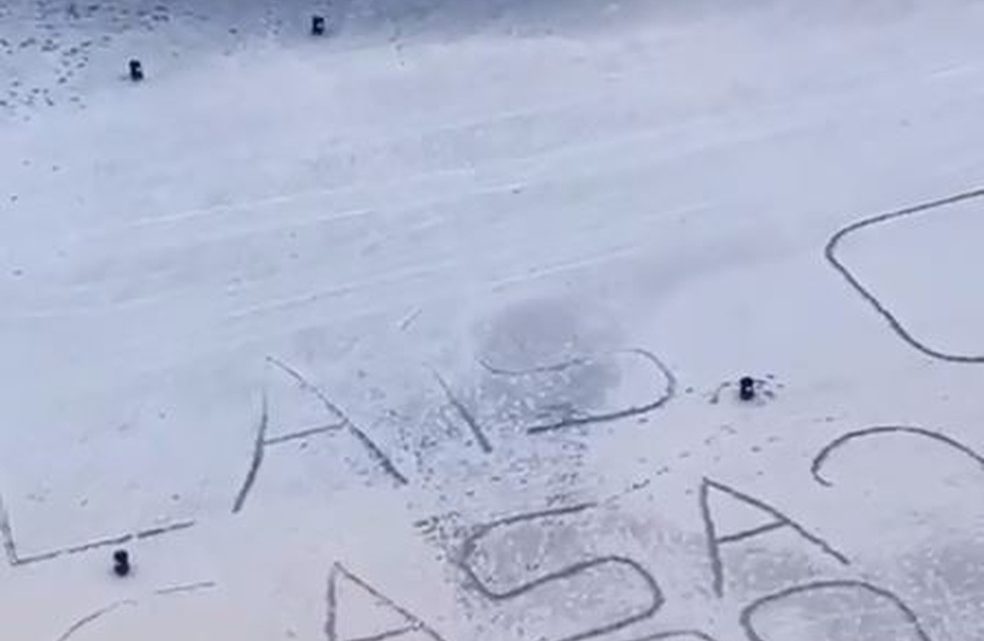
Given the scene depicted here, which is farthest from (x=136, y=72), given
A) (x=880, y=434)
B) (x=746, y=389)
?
(x=880, y=434)

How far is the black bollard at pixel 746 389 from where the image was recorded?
6.15 meters

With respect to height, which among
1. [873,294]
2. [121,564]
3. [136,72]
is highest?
[136,72]

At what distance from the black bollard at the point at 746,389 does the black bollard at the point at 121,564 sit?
1756mm

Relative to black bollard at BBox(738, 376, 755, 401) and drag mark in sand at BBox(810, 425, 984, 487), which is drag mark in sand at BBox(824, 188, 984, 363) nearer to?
drag mark in sand at BBox(810, 425, 984, 487)

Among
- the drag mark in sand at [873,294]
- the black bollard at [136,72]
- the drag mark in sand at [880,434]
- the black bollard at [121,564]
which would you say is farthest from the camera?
the black bollard at [136,72]

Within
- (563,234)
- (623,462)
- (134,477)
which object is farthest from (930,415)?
(134,477)

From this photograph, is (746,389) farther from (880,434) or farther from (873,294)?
(873,294)

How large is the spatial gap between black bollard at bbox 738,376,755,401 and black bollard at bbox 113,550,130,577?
176 cm

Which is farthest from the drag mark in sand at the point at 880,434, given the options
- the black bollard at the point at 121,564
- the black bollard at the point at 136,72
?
the black bollard at the point at 136,72

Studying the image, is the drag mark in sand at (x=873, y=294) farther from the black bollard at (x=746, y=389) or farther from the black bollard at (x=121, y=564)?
the black bollard at (x=121, y=564)

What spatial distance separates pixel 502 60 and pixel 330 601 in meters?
2.65

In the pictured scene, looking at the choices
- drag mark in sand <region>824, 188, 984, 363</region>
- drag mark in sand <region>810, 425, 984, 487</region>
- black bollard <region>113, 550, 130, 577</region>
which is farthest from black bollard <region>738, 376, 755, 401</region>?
black bollard <region>113, 550, 130, 577</region>

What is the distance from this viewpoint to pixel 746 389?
6148 millimetres

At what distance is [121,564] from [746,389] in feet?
5.85
